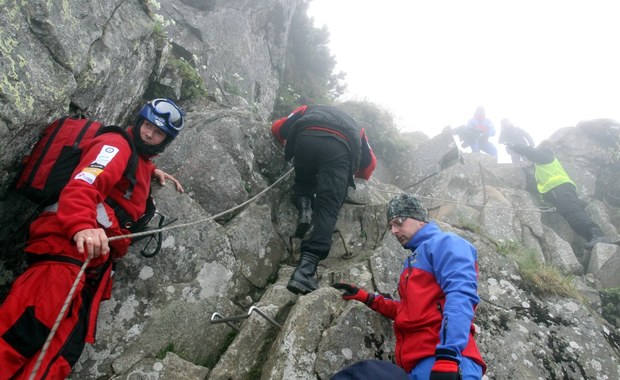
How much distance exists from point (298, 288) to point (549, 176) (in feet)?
32.5

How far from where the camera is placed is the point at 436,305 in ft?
12.5

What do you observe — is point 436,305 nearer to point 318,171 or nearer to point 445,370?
point 445,370

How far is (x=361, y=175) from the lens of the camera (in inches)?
315

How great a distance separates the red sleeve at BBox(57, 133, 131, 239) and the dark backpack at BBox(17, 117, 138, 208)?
0.15 m

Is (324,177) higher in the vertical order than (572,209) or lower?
higher

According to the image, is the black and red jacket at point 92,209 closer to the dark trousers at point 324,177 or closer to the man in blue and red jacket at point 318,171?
the man in blue and red jacket at point 318,171

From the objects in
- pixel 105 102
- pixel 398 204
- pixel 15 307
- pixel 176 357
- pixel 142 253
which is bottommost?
pixel 176 357

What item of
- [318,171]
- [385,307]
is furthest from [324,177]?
[385,307]

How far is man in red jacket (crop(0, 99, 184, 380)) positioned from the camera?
3293mm

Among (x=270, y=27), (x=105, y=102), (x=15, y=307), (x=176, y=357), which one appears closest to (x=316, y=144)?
(x=105, y=102)

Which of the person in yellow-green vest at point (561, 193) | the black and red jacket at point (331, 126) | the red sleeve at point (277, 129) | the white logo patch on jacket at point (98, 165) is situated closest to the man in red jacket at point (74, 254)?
the white logo patch on jacket at point (98, 165)

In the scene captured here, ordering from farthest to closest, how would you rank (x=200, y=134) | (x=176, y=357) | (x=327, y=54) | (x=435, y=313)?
1. (x=327, y=54)
2. (x=200, y=134)
3. (x=176, y=357)
4. (x=435, y=313)

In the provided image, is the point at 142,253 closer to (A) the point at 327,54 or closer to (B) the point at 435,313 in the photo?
(B) the point at 435,313

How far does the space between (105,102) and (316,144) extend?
3.35m
